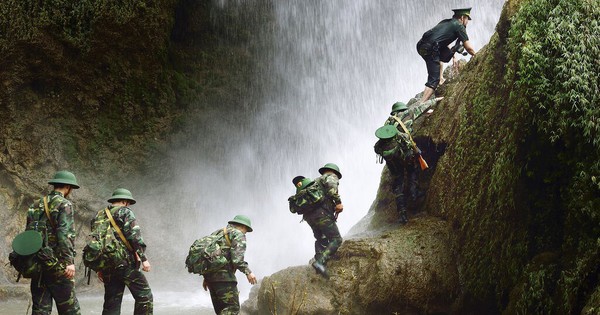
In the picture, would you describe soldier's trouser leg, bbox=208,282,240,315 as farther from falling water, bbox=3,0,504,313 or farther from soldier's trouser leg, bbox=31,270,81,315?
falling water, bbox=3,0,504,313

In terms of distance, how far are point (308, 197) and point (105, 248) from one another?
2.83 metres

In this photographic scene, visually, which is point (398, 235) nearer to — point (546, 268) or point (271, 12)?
point (546, 268)

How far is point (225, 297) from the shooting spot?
6219 millimetres

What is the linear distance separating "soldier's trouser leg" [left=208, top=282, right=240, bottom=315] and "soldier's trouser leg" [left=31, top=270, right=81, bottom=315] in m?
1.55

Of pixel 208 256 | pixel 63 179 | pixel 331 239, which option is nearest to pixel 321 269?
pixel 331 239

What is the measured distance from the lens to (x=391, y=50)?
20531 millimetres

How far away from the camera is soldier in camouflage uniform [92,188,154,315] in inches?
237

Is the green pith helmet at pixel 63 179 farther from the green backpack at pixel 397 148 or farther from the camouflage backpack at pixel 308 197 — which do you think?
the green backpack at pixel 397 148

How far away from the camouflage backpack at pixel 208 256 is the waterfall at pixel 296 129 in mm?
8031

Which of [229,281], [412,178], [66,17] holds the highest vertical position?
[66,17]

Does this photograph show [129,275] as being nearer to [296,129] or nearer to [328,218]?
[328,218]

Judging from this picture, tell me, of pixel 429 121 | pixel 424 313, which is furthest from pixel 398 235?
pixel 429 121

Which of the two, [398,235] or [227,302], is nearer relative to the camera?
[227,302]

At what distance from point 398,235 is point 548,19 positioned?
3.30m
